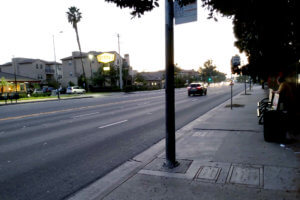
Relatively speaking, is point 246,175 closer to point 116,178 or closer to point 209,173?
point 209,173

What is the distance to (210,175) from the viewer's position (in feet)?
13.5

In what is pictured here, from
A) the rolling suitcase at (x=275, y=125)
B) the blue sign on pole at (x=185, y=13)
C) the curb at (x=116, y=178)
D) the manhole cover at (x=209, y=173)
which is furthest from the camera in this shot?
the rolling suitcase at (x=275, y=125)

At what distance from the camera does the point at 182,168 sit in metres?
4.54

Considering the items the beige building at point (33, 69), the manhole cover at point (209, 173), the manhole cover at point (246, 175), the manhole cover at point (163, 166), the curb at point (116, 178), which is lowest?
the curb at point (116, 178)

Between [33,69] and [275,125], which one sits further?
[33,69]

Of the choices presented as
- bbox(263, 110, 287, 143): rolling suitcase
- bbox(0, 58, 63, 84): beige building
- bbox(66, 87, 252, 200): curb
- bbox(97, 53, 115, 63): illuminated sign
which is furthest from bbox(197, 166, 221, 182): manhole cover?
bbox(0, 58, 63, 84): beige building

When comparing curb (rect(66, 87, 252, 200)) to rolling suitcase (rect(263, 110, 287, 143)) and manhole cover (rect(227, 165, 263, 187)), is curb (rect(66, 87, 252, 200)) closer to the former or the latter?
manhole cover (rect(227, 165, 263, 187))

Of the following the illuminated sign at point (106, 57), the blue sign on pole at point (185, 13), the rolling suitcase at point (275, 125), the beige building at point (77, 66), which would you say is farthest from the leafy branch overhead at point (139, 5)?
the beige building at point (77, 66)

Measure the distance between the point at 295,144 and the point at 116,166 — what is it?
14.9ft

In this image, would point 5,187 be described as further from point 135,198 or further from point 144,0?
point 144,0

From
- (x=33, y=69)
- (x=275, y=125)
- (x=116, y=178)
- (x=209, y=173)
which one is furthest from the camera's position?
(x=33, y=69)

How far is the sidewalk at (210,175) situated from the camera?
3.49 metres

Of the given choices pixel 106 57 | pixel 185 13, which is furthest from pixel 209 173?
pixel 106 57

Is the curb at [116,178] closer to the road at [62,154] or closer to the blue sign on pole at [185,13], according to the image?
the road at [62,154]
